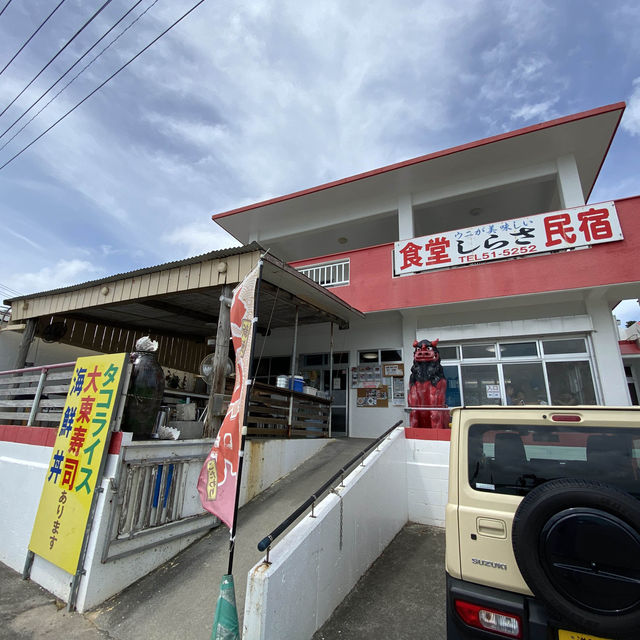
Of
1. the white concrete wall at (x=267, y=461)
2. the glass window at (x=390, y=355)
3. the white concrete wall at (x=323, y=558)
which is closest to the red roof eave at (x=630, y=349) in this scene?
the glass window at (x=390, y=355)

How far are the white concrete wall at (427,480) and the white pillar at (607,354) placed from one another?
3932 millimetres

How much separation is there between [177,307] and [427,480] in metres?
6.27

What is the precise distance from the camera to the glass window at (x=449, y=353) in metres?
9.22

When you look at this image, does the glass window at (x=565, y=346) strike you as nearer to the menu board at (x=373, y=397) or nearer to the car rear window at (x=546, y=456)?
the menu board at (x=373, y=397)

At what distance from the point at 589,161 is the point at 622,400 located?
19.5 ft

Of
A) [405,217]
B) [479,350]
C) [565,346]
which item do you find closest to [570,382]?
[565,346]

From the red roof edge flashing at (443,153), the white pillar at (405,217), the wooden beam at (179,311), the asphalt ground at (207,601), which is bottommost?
the asphalt ground at (207,601)

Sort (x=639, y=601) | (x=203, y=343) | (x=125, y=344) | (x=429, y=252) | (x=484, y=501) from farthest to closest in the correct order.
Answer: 1. (x=203, y=343)
2. (x=125, y=344)
3. (x=429, y=252)
4. (x=484, y=501)
5. (x=639, y=601)

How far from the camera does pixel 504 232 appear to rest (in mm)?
8297

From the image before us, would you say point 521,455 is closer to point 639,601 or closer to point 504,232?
point 639,601

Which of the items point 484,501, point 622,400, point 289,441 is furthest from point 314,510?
point 622,400

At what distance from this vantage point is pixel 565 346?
8.29m

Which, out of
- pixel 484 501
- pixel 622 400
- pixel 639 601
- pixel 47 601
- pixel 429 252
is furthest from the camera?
pixel 429 252

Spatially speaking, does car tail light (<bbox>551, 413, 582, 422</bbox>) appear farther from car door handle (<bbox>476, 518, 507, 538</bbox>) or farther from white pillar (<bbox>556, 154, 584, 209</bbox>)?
white pillar (<bbox>556, 154, 584, 209</bbox>)
